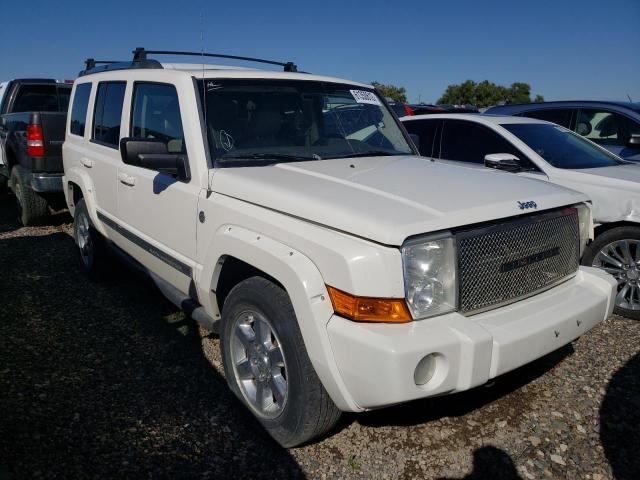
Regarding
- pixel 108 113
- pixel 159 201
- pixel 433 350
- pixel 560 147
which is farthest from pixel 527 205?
pixel 108 113

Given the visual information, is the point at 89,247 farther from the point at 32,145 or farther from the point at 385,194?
the point at 385,194

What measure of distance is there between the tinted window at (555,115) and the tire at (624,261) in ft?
Answer: 9.22

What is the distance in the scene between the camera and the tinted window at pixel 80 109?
493cm

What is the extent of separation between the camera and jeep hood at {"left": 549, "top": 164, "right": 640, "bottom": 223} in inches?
169

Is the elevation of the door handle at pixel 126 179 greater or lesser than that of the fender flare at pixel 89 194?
greater

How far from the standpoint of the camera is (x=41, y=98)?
8797 millimetres

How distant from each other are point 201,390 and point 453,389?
1693 mm

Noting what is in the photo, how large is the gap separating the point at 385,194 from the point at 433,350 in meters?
0.81

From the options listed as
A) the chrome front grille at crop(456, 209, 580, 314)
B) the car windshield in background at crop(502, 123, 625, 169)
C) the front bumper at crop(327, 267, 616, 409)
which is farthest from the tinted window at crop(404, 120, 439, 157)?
the front bumper at crop(327, 267, 616, 409)

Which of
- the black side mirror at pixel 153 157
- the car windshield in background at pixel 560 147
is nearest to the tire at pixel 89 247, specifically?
the black side mirror at pixel 153 157

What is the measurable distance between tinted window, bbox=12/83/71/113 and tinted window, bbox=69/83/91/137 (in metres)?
4.11

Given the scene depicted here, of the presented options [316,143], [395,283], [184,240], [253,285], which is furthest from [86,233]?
[395,283]

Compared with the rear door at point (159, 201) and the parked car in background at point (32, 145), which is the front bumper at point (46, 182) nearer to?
the parked car in background at point (32, 145)

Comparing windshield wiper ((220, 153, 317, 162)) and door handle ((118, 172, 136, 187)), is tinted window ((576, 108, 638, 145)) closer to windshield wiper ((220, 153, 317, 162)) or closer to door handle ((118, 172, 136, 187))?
windshield wiper ((220, 153, 317, 162))
